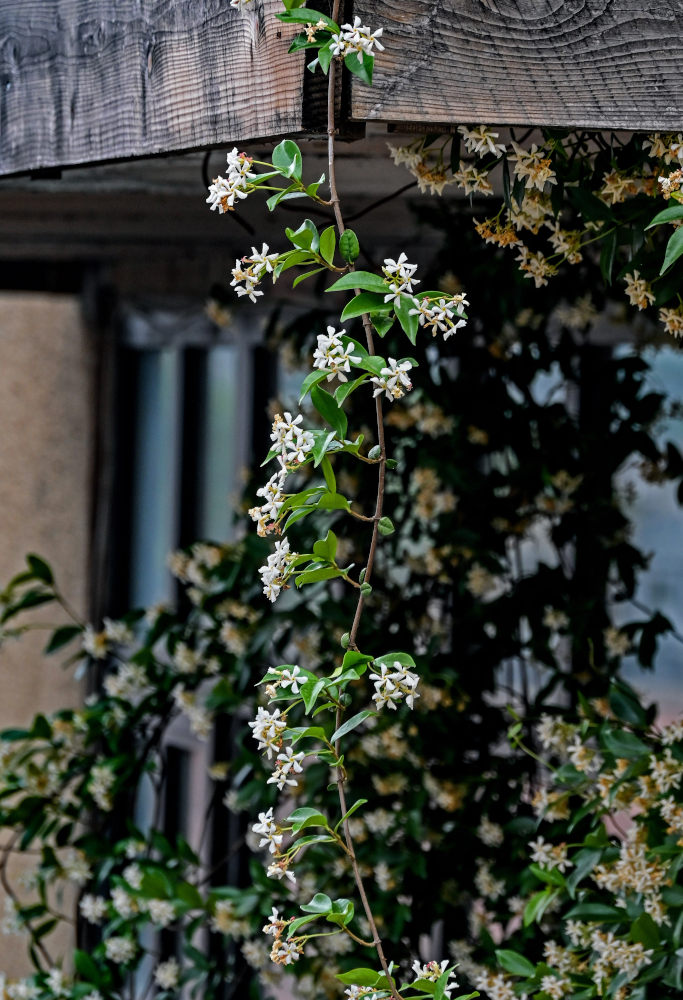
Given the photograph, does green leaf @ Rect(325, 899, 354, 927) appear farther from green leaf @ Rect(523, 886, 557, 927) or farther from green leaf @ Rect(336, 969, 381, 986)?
green leaf @ Rect(523, 886, 557, 927)

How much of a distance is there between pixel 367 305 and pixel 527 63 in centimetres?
23

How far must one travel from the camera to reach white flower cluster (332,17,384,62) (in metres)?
0.84

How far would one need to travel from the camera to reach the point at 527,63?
3.02 feet

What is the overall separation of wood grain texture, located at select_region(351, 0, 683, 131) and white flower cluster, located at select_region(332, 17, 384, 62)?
0.04 m

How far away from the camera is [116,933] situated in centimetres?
234

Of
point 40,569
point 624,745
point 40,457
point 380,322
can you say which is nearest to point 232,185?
point 380,322

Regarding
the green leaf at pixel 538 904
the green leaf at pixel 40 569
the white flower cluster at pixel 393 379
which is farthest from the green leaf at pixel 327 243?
the green leaf at pixel 40 569

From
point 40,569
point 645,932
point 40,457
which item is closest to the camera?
point 645,932

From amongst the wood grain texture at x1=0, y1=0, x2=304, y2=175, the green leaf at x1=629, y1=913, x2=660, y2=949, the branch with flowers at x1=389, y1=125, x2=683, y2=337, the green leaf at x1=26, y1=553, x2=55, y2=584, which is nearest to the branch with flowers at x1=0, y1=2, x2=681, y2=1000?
the green leaf at x1=26, y1=553, x2=55, y2=584

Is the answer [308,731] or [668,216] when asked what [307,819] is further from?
[668,216]

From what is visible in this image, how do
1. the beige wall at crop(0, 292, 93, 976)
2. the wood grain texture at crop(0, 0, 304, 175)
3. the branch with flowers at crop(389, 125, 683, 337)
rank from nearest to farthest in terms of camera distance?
the wood grain texture at crop(0, 0, 304, 175) < the branch with flowers at crop(389, 125, 683, 337) < the beige wall at crop(0, 292, 93, 976)

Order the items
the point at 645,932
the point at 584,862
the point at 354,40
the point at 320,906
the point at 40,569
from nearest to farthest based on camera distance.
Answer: the point at 354,40
the point at 320,906
the point at 645,932
the point at 584,862
the point at 40,569

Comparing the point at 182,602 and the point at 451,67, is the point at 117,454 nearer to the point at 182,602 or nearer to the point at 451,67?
the point at 182,602

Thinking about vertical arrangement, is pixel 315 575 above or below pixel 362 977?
above
